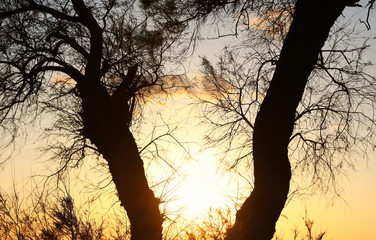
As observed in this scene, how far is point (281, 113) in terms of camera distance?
Result: 4.53m

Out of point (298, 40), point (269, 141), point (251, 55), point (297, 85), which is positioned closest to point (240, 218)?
point (269, 141)

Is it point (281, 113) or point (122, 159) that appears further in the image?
point (122, 159)

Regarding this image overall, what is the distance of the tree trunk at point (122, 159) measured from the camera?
6.27 meters

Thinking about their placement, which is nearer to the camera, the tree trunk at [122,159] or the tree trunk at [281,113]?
the tree trunk at [281,113]

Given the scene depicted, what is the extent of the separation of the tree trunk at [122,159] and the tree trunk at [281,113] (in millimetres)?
1991

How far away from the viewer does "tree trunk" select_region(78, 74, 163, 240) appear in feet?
20.6

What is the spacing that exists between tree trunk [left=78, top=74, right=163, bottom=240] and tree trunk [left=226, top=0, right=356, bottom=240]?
6.53 feet

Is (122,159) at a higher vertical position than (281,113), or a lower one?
lower

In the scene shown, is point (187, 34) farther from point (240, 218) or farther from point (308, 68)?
point (240, 218)

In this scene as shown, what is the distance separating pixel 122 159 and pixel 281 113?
273 cm

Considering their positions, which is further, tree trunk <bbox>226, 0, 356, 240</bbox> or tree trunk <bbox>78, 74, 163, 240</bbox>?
tree trunk <bbox>78, 74, 163, 240</bbox>

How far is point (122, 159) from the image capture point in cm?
626

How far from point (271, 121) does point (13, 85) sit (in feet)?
14.2

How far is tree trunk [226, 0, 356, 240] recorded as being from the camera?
446cm
